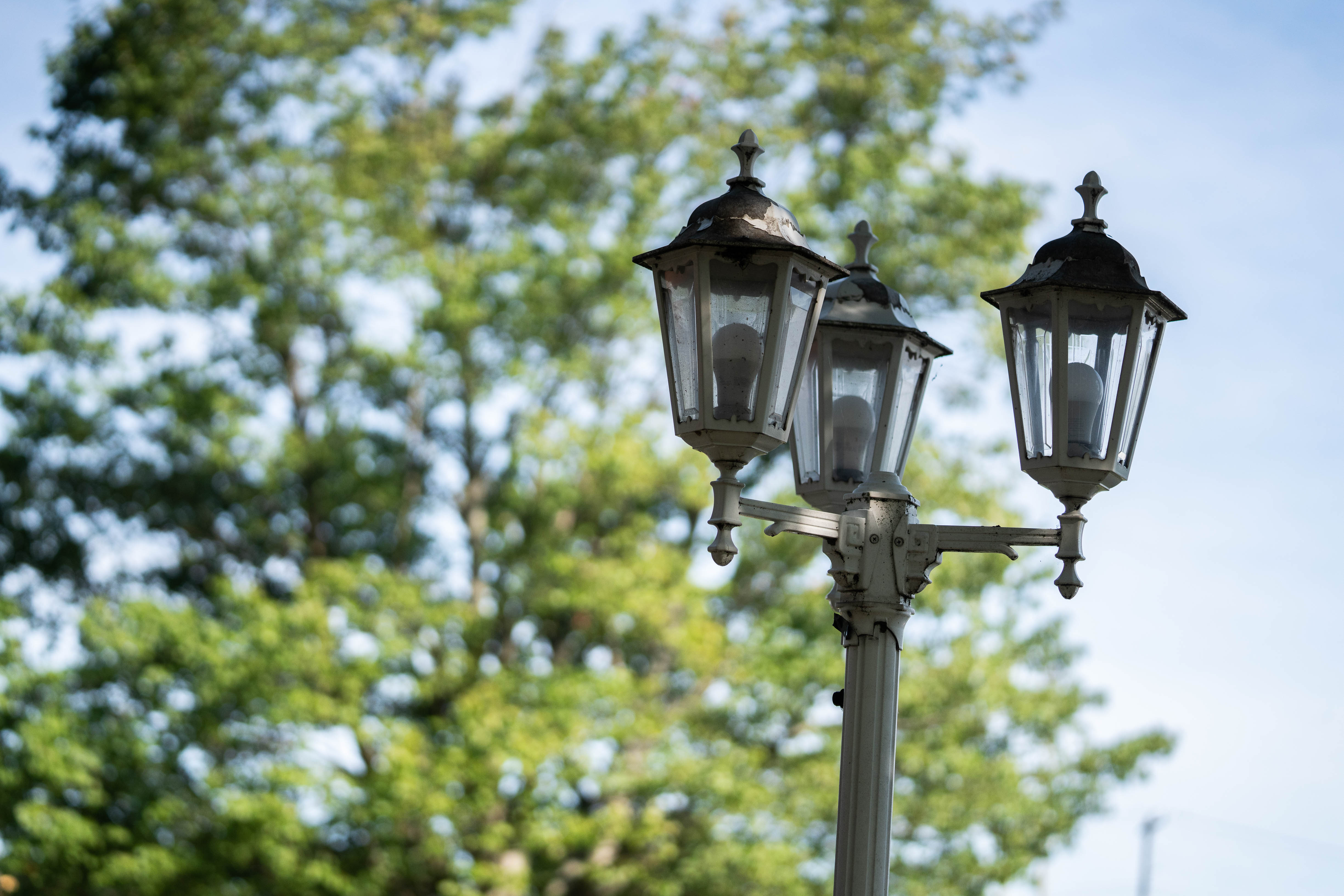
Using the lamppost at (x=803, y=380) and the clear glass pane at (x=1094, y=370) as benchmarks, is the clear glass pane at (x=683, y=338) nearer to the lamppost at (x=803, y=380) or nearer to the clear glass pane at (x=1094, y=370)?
the lamppost at (x=803, y=380)

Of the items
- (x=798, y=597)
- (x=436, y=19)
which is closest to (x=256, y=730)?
(x=798, y=597)

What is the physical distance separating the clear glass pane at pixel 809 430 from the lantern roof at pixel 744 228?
19.4 inches

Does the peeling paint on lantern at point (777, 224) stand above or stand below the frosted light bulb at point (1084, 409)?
above

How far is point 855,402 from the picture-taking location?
4.01 meters

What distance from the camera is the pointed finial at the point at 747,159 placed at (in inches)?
142

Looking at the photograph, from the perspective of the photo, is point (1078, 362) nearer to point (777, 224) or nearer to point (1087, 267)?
point (1087, 267)

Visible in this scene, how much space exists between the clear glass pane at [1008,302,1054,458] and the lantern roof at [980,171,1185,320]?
2.7 inches

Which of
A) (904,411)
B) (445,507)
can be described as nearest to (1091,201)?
(904,411)

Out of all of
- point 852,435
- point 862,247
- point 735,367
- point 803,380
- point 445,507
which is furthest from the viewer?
point 445,507

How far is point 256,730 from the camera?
12109 mm

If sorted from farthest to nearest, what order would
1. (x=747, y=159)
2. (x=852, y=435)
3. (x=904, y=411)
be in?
(x=904, y=411), (x=852, y=435), (x=747, y=159)

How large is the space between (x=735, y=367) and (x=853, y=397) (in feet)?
2.36

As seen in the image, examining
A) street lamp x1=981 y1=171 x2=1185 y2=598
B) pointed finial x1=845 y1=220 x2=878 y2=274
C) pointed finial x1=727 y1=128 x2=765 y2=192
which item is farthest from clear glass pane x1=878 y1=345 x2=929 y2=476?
pointed finial x1=727 y1=128 x2=765 y2=192

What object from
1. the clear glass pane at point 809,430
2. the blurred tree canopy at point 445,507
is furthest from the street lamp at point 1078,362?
the blurred tree canopy at point 445,507
